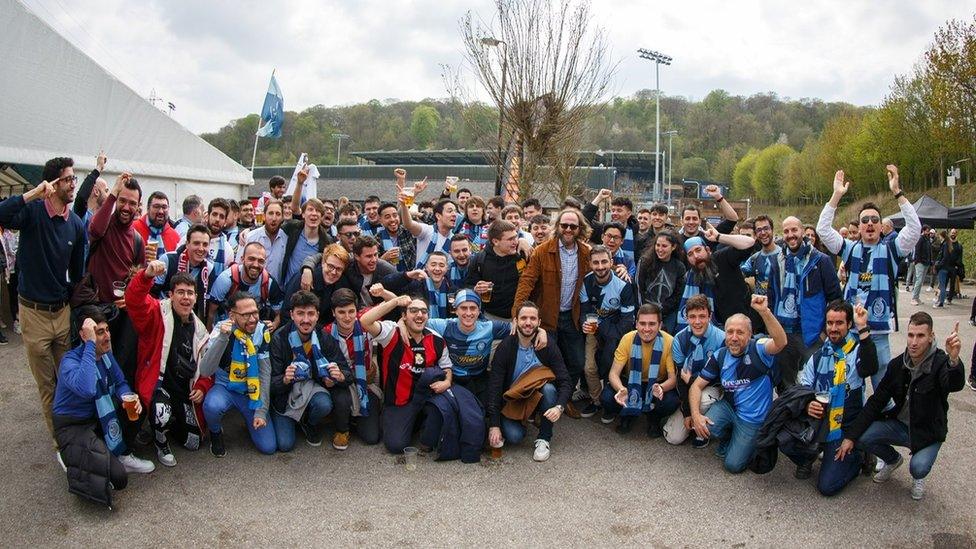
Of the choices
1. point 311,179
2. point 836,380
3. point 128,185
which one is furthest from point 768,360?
point 311,179

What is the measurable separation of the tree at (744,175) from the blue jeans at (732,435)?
235 ft

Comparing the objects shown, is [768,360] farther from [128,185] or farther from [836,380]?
[128,185]

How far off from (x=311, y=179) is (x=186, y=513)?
5.43 m

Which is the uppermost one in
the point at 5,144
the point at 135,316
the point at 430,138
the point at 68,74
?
the point at 430,138

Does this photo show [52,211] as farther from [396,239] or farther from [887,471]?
[887,471]

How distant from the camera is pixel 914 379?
13.8 ft

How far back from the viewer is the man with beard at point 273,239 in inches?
244

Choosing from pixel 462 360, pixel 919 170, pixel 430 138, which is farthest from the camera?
pixel 430 138

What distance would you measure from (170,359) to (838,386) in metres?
4.94

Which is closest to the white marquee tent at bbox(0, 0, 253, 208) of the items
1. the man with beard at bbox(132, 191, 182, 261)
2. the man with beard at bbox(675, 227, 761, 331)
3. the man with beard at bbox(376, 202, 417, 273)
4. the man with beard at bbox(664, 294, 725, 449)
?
the man with beard at bbox(132, 191, 182, 261)

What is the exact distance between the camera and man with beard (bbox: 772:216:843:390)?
5527 mm

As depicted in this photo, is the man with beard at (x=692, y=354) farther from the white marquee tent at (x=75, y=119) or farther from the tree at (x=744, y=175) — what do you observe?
the tree at (x=744, y=175)

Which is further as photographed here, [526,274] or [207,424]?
[526,274]

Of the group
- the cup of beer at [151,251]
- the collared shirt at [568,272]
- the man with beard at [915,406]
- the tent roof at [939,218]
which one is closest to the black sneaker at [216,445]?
the cup of beer at [151,251]
